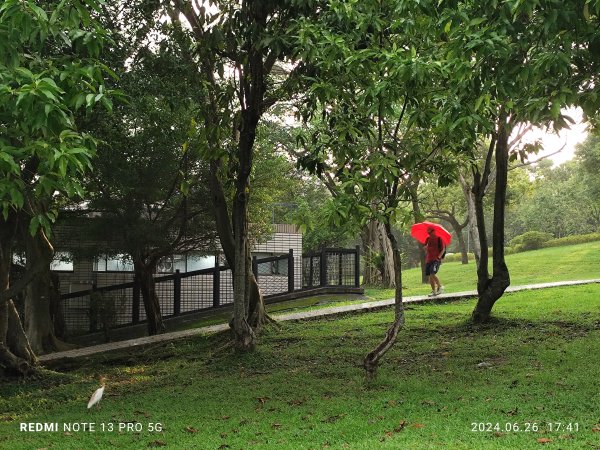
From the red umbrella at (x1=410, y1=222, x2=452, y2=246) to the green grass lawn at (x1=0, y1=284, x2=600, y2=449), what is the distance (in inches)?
87.9

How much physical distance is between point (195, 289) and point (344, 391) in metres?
11.0

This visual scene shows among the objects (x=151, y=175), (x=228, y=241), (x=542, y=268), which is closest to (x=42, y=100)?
(x=228, y=241)

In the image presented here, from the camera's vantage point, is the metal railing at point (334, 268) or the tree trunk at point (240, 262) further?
the metal railing at point (334, 268)

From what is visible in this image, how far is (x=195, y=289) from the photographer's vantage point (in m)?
17.2

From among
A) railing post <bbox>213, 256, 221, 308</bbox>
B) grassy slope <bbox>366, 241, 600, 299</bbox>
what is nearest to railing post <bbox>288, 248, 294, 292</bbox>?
railing post <bbox>213, 256, 221, 308</bbox>

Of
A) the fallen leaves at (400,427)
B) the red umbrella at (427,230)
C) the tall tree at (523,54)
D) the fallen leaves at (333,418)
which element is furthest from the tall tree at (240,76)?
the red umbrella at (427,230)

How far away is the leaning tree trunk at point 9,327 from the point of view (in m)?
8.59

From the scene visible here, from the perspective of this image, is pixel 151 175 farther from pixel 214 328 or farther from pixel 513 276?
pixel 513 276

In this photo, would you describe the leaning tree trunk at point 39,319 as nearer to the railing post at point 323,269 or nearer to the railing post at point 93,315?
the railing post at point 93,315

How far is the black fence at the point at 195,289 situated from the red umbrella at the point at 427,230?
11.5 ft

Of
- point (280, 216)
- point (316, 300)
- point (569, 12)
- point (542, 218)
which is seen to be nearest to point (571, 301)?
point (316, 300)

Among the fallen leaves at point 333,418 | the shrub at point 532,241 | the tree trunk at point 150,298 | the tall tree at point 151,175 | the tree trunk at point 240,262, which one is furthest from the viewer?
the shrub at point 532,241

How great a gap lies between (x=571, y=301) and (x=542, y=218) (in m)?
39.7

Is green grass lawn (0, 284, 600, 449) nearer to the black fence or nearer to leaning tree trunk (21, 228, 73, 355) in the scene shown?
leaning tree trunk (21, 228, 73, 355)
